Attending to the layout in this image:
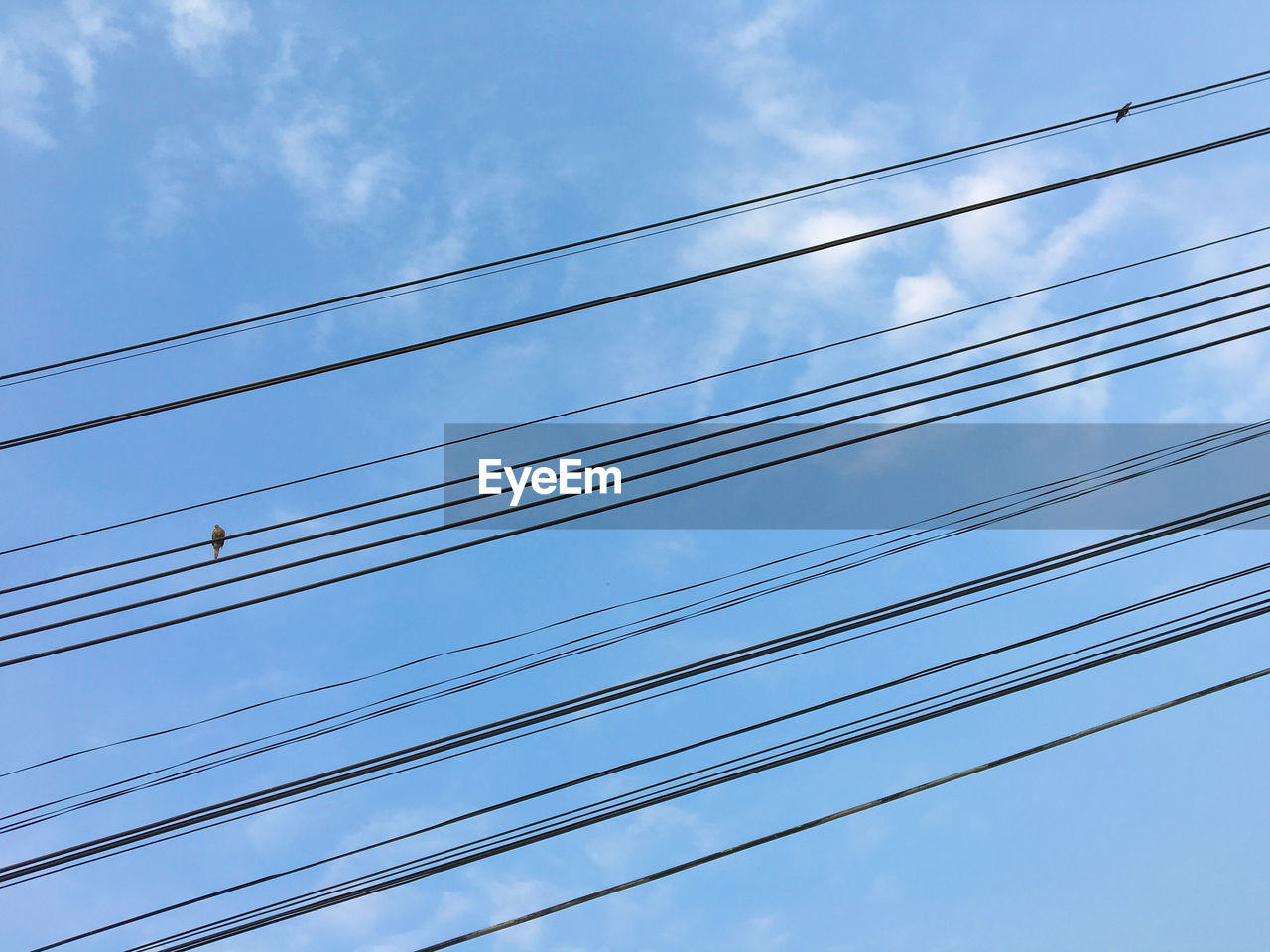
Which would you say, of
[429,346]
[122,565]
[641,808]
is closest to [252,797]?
[122,565]

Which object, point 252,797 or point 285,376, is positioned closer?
point 252,797

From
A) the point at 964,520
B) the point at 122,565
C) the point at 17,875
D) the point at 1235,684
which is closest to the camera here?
the point at 17,875

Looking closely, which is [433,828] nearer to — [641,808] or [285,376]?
[641,808]

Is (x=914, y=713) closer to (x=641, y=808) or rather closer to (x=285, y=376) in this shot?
(x=641, y=808)

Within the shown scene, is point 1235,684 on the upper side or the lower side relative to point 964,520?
lower

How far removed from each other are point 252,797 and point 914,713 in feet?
18.1

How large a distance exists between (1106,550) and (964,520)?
2.33 meters

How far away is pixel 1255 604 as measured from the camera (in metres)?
8.80

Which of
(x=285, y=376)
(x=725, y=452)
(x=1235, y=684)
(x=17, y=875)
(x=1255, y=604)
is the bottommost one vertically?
(x=17, y=875)

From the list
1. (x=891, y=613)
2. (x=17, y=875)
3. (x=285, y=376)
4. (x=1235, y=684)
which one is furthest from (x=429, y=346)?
(x=1235, y=684)

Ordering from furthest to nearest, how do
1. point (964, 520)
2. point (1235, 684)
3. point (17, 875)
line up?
point (964, 520) < point (1235, 684) < point (17, 875)

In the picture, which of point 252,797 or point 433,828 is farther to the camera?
point 433,828

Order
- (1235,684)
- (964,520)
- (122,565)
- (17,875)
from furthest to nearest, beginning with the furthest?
(964,520) → (1235,684) → (122,565) → (17,875)

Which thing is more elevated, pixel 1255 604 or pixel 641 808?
pixel 1255 604
